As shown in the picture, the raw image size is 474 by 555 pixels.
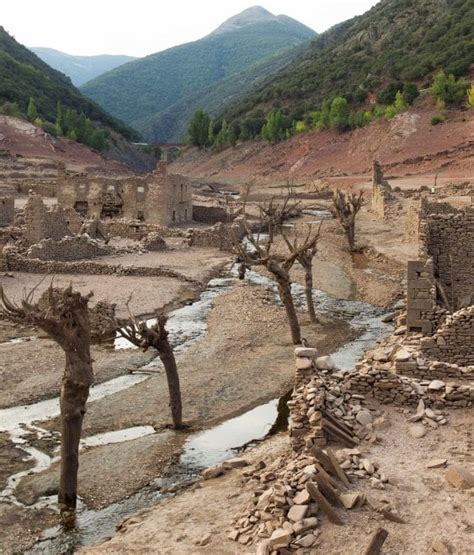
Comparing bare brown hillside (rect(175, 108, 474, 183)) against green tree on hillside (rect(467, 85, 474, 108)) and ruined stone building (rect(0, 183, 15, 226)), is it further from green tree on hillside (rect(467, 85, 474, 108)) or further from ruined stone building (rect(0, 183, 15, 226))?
ruined stone building (rect(0, 183, 15, 226))

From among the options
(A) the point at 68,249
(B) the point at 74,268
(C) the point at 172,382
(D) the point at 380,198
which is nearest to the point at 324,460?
(C) the point at 172,382

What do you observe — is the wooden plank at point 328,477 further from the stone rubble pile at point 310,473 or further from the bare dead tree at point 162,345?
the bare dead tree at point 162,345

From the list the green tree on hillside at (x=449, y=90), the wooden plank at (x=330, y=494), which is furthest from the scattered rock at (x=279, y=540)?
the green tree on hillside at (x=449, y=90)

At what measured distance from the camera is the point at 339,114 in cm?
10381

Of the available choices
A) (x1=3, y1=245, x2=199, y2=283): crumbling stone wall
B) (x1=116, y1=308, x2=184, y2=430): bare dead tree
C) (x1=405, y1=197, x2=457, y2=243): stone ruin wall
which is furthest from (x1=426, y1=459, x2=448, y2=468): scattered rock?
(x1=3, y1=245, x2=199, y2=283): crumbling stone wall

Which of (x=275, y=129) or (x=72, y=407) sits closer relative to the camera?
(x=72, y=407)

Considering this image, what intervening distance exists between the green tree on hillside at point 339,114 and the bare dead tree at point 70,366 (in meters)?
94.3

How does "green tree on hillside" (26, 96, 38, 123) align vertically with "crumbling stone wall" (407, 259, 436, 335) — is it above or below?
above

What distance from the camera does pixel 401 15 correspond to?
5379 inches

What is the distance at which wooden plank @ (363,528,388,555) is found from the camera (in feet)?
28.7

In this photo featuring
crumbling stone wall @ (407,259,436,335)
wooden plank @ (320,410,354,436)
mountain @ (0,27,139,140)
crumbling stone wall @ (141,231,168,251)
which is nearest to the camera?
wooden plank @ (320,410,354,436)

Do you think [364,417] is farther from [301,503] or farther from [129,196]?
[129,196]

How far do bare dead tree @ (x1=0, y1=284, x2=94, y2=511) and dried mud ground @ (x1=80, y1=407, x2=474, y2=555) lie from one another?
138 centimetres

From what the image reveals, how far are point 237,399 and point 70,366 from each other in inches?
249
